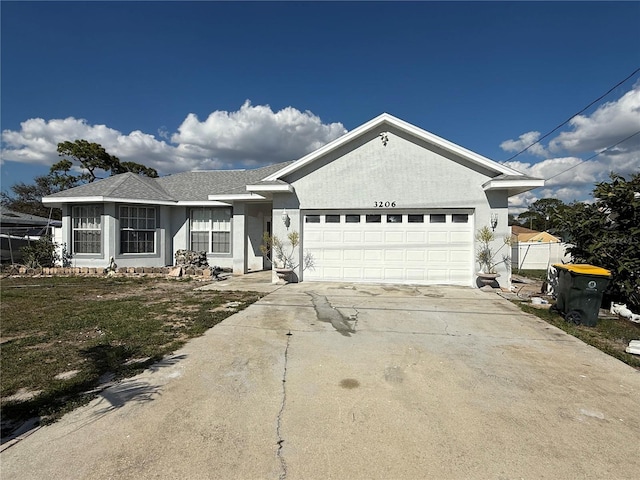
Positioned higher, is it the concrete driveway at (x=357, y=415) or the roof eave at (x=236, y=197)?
the roof eave at (x=236, y=197)

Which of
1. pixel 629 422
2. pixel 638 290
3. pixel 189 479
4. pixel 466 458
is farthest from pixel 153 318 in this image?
pixel 638 290

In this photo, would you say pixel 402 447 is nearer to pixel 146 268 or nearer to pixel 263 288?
pixel 263 288

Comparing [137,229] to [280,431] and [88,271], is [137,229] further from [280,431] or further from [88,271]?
[280,431]

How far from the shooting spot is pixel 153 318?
6.84 m

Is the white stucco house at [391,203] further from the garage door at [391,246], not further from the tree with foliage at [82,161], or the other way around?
the tree with foliage at [82,161]

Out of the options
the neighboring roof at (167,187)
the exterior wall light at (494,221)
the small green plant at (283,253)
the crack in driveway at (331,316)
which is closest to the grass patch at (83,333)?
the crack in driveway at (331,316)

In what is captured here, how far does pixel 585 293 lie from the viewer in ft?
21.8

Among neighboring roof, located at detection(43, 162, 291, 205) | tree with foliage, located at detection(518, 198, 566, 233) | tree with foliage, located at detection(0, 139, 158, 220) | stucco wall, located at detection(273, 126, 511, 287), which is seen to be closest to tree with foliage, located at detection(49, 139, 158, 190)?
tree with foliage, located at detection(0, 139, 158, 220)

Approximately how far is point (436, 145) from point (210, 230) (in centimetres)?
1023

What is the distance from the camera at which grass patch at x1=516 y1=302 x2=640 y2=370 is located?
16.7 ft

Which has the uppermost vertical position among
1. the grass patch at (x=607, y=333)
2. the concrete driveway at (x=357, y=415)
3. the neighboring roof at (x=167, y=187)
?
the neighboring roof at (x=167, y=187)

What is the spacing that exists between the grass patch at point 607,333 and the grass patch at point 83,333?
21.9 ft

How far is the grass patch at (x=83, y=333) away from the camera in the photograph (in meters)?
3.70

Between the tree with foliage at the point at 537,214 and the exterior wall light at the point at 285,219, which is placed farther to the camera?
the tree with foliage at the point at 537,214
